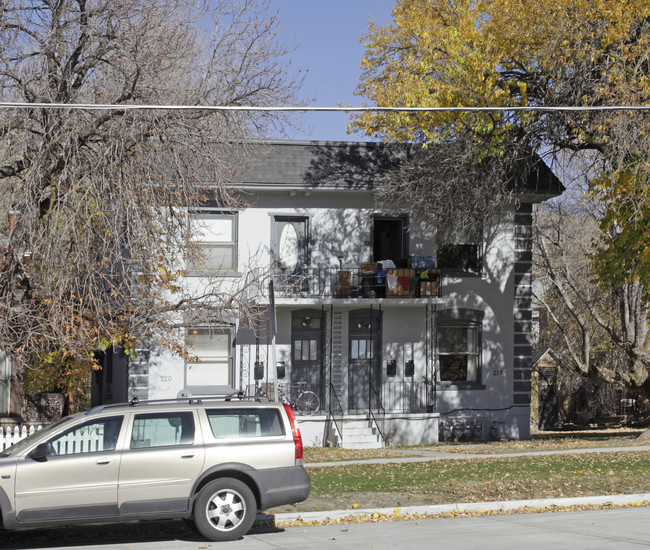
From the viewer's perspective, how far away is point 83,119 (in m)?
15.9

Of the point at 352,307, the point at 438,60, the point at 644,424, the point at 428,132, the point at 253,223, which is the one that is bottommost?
the point at 644,424

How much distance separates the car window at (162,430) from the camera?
1073cm

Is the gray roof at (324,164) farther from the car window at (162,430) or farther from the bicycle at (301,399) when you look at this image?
the car window at (162,430)

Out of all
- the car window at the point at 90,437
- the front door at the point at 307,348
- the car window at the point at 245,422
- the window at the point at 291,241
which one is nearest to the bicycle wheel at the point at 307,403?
the front door at the point at 307,348

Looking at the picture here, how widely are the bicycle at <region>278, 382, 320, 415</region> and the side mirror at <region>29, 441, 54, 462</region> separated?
14389 mm

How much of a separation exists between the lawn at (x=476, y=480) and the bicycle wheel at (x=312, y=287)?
781cm

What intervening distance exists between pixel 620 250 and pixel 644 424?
1758 cm

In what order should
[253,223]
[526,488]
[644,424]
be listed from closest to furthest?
1. [526,488]
2. [253,223]
3. [644,424]

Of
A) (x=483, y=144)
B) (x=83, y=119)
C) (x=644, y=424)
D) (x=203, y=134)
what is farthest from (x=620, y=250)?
(x=644, y=424)

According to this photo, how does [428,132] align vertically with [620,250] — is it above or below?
above

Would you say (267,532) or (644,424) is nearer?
(267,532)

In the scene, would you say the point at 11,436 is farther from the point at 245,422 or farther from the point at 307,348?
the point at 307,348

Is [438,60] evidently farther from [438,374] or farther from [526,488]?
[526,488]

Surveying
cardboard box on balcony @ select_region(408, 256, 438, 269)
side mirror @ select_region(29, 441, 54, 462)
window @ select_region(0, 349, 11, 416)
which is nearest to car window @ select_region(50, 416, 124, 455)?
side mirror @ select_region(29, 441, 54, 462)
